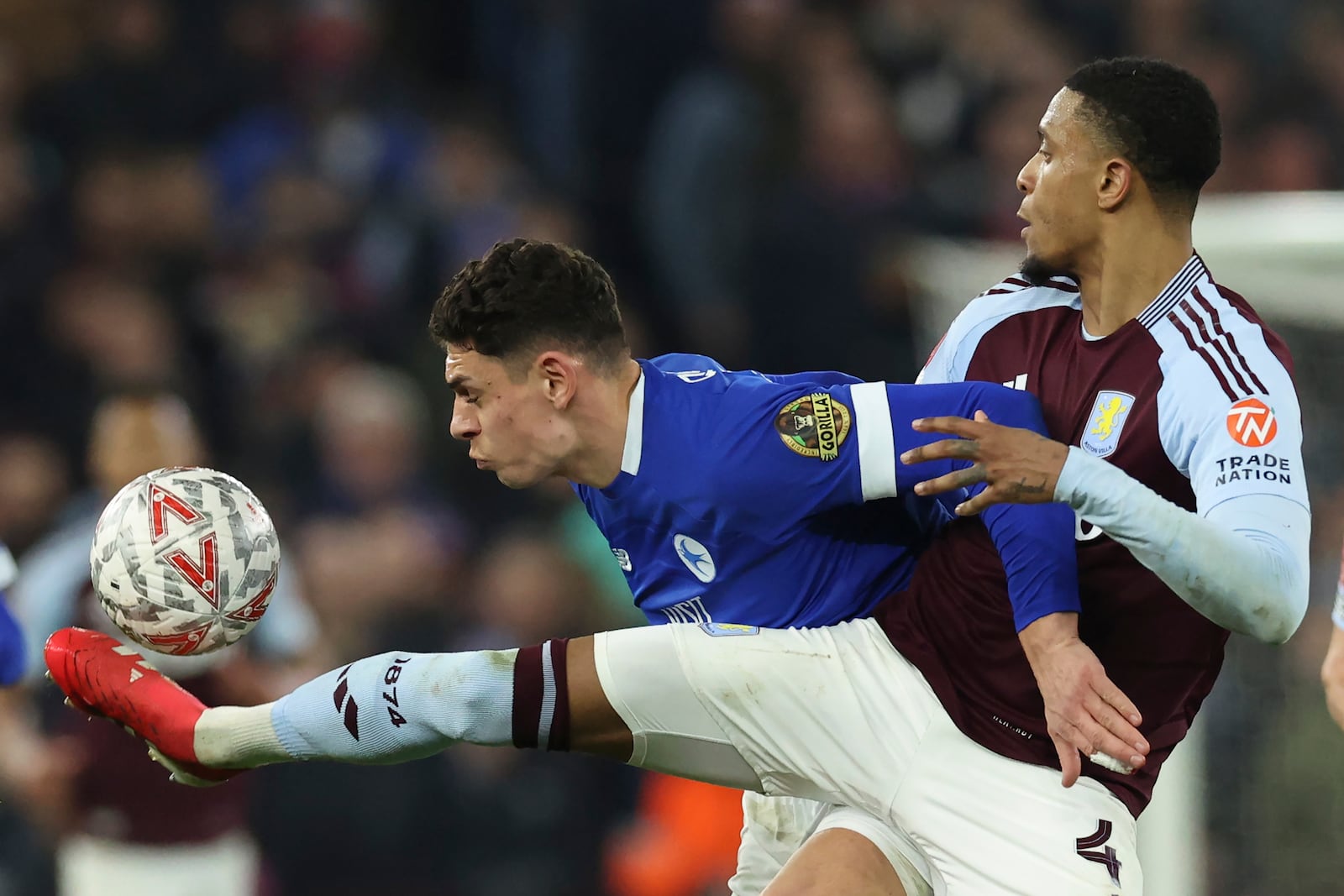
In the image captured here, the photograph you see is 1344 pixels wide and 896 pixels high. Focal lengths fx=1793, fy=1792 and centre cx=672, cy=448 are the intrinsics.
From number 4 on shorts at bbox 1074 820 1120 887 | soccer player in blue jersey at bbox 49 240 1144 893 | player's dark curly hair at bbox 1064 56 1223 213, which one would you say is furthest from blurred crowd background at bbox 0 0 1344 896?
player's dark curly hair at bbox 1064 56 1223 213

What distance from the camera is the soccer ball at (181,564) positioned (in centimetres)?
348

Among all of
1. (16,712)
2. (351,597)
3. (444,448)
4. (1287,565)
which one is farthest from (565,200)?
(1287,565)

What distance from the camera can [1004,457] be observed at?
2768mm

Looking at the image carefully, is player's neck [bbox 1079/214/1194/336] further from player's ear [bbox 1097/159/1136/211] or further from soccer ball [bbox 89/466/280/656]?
soccer ball [bbox 89/466/280/656]

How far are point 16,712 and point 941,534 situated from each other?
3838 millimetres

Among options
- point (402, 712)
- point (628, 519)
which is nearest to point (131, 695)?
point (402, 712)

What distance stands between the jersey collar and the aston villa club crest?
805 mm

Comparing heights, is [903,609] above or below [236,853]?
above

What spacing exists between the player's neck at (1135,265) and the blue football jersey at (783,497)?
0.25 meters

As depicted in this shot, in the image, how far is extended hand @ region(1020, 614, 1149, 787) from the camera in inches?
116

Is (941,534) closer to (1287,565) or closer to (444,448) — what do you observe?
(1287,565)

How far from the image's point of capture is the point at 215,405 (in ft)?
25.4

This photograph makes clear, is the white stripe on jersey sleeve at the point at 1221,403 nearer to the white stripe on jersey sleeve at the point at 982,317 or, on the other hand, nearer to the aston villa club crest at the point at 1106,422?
the aston villa club crest at the point at 1106,422

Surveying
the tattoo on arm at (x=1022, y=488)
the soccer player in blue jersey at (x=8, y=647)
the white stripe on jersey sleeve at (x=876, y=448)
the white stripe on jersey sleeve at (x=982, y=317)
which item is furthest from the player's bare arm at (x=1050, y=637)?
the soccer player in blue jersey at (x=8, y=647)
